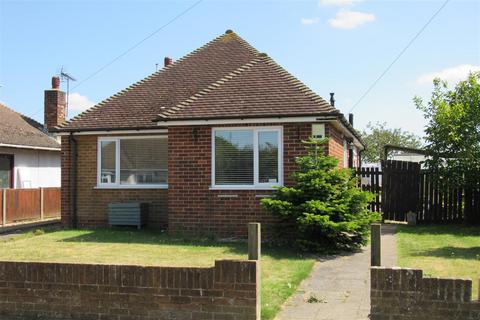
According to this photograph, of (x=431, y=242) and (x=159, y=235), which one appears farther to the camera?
(x=159, y=235)

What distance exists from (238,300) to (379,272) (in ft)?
5.22

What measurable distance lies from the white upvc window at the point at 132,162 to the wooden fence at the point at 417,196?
6.17 m

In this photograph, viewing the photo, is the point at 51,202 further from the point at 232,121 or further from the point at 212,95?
the point at 232,121

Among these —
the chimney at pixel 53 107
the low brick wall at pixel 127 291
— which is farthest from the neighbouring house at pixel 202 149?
the chimney at pixel 53 107

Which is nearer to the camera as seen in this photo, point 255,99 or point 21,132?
point 255,99

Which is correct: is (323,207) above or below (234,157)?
below

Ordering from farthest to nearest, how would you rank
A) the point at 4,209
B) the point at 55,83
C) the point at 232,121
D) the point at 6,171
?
1. the point at 55,83
2. the point at 6,171
3. the point at 4,209
4. the point at 232,121

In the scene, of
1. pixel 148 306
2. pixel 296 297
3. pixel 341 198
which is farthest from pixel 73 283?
pixel 341 198

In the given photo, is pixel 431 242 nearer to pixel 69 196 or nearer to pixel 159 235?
pixel 159 235

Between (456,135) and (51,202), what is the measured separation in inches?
603

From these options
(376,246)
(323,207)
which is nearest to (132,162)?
(323,207)

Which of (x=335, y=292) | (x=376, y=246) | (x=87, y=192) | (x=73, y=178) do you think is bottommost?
(x=335, y=292)

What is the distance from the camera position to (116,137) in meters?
15.4

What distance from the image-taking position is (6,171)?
21172mm
